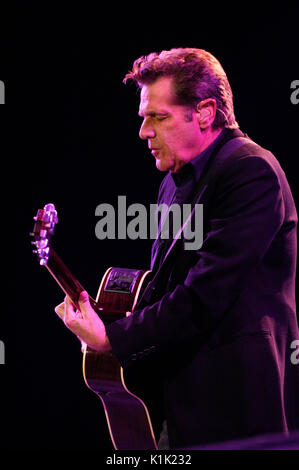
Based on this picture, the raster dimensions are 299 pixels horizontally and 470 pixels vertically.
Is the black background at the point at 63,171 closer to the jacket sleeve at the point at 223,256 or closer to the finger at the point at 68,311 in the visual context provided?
the finger at the point at 68,311

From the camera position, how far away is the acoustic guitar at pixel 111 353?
2.11m

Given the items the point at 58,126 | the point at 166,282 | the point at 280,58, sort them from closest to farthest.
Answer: the point at 166,282 < the point at 280,58 < the point at 58,126

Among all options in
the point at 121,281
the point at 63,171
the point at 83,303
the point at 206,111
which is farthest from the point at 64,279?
the point at 63,171

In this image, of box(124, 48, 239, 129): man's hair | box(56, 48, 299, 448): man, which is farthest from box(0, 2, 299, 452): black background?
box(56, 48, 299, 448): man

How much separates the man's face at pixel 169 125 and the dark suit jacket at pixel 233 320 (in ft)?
0.61

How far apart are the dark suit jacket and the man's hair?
242 mm

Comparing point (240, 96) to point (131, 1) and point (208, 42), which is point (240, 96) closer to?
point (208, 42)

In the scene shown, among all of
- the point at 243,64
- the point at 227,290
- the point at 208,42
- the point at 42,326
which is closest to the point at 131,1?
the point at 208,42

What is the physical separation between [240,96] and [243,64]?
162mm

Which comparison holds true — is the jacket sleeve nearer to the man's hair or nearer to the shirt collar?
the shirt collar

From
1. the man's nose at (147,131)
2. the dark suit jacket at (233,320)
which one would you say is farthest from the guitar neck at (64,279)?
the man's nose at (147,131)

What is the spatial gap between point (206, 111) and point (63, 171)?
1684mm

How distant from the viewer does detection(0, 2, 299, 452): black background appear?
11.1 ft

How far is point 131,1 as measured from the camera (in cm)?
333
